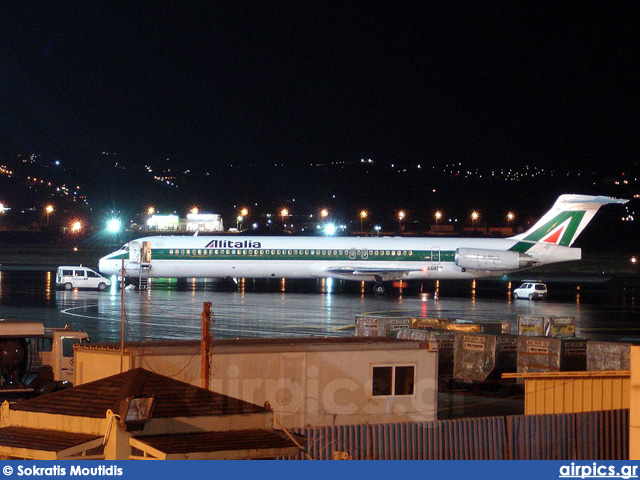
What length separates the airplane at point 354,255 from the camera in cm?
5297

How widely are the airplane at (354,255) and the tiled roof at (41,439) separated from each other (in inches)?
1704

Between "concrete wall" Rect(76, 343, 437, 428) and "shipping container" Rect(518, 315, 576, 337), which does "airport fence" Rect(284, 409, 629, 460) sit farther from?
"shipping container" Rect(518, 315, 576, 337)

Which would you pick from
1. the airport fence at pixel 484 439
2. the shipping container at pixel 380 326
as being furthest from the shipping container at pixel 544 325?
the airport fence at pixel 484 439

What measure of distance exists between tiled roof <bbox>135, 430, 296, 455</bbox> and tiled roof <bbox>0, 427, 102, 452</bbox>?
2.36ft

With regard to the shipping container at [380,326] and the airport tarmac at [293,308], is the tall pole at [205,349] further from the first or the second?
the shipping container at [380,326]

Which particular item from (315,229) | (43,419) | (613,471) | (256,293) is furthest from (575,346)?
(315,229)

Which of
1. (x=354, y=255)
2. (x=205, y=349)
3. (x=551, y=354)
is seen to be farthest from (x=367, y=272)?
(x=205, y=349)

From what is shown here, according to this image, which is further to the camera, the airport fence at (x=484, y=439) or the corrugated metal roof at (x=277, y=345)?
the corrugated metal roof at (x=277, y=345)

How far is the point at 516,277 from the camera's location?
232 feet

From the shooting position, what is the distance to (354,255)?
5434 centimetres

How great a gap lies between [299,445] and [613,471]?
347cm

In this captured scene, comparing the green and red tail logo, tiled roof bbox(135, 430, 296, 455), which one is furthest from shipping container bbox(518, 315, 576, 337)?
the green and red tail logo

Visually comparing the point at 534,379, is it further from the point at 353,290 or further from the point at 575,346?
the point at 353,290

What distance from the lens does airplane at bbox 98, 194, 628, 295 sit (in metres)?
53.0
